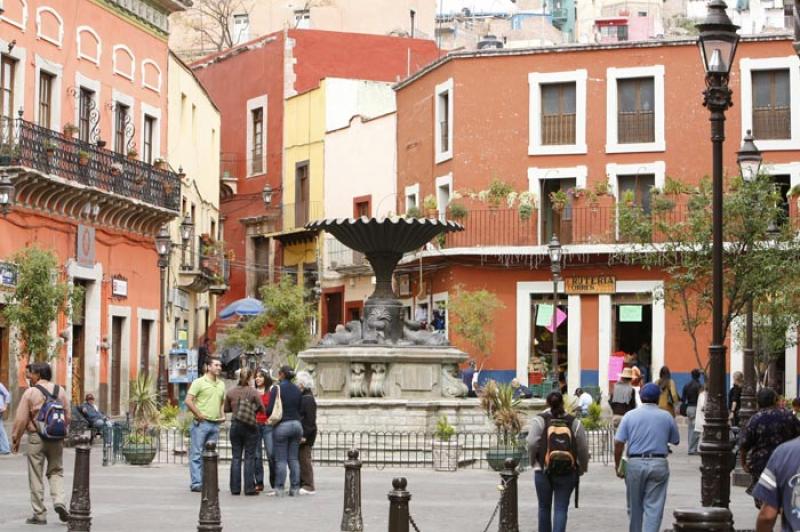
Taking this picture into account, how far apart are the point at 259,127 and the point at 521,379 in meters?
17.0

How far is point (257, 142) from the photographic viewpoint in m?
57.2

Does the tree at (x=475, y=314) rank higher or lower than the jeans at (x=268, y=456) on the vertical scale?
higher

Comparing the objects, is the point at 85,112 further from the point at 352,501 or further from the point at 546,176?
the point at 352,501

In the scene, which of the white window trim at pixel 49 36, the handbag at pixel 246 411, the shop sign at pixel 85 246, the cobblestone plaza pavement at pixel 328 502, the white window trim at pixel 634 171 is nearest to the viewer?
the cobblestone plaza pavement at pixel 328 502

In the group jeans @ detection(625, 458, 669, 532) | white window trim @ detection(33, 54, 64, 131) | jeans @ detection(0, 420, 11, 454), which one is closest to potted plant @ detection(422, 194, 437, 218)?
white window trim @ detection(33, 54, 64, 131)

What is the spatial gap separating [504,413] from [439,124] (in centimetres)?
2326

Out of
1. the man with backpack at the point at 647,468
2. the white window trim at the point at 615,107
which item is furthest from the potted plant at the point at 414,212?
the man with backpack at the point at 647,468

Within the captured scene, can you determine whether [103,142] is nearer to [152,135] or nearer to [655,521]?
[152,135]

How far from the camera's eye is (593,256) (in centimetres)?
4356

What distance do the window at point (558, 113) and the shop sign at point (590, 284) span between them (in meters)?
3.81

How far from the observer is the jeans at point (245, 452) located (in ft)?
64.6

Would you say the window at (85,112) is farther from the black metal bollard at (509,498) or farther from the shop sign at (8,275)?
the black metal bollard at (509,498)

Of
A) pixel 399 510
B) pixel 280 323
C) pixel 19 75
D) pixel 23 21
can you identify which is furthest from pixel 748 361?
pixel 280 323

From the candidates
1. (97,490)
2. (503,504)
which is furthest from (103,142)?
(503,504)
